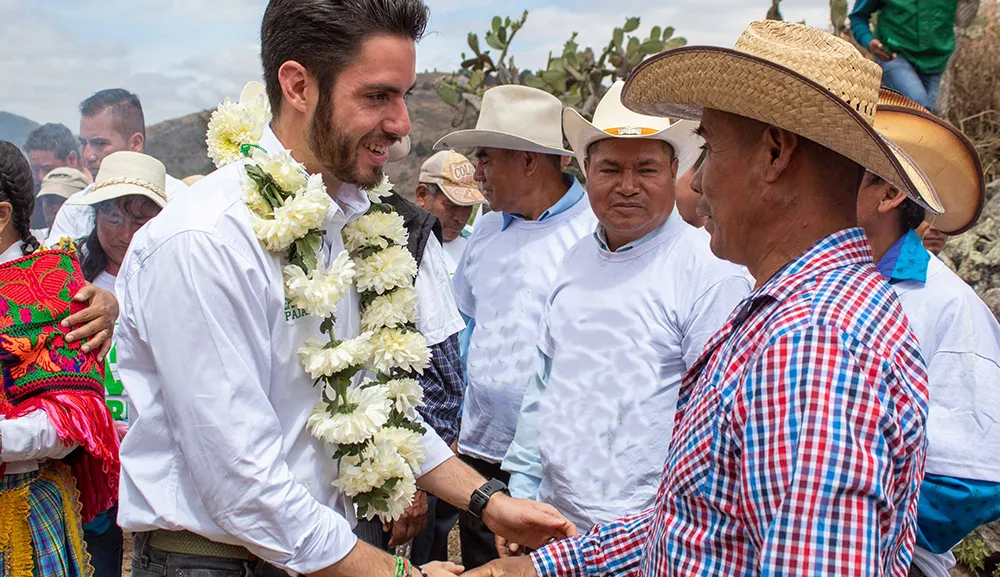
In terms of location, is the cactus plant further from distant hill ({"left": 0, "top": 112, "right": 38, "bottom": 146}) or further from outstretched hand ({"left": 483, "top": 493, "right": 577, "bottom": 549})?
outstretched hand ({"left": 483, "top": 493, "right": 577, "bottom": 549})

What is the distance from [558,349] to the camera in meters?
3.42

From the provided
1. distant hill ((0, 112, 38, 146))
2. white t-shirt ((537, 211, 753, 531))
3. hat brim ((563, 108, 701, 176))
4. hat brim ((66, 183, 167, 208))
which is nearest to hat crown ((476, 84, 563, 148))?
hat brim ((563, 108, 701, 176))

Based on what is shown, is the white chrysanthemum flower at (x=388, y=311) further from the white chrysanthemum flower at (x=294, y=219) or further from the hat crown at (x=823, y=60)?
the hat crown at (x=823, y=60)

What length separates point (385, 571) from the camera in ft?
7.20

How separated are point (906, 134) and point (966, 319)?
67 cm

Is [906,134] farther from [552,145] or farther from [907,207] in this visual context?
[552,145]

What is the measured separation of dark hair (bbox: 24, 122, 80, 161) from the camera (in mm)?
7477

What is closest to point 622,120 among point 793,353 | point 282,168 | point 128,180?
point 282,168

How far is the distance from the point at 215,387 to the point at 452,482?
3.62 feet

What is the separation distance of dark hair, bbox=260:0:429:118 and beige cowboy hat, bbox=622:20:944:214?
0.77 metres

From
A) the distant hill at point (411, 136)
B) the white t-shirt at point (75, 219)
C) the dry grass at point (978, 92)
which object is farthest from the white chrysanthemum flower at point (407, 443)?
the distant hill at point (411, 136)

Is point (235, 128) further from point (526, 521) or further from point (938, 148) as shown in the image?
point (938, 148)

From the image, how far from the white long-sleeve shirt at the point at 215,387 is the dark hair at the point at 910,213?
Result: 73.8 inches

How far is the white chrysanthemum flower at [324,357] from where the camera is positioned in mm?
2150
